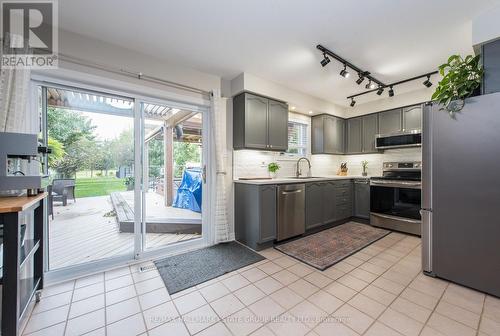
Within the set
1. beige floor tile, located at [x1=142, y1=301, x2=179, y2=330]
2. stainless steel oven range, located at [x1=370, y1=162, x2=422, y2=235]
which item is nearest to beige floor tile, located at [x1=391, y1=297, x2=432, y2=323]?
beige floor tile, located at [x1=142, y1=301, x2=179, y2=330]

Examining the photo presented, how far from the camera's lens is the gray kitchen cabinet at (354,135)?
475 centimetres

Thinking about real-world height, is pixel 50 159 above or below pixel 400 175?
above

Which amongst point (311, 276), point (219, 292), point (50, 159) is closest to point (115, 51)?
point (50, 159)

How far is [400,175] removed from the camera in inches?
Result: 164

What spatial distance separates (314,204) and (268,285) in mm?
1907

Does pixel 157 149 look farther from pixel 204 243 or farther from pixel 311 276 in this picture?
pixel 311 276

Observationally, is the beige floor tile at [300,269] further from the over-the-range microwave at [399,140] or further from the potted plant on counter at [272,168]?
the over-the-range microwave at [399,140]

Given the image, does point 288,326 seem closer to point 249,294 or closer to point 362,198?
point 249,294

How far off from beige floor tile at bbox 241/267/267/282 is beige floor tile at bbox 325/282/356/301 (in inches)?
26.8

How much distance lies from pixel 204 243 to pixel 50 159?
7.09 feet

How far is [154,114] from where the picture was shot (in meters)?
2.91

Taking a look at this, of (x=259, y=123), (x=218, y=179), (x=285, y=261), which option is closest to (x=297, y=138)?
(x=259, y=123)

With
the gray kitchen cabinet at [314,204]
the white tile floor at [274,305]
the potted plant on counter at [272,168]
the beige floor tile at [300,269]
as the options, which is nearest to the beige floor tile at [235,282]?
Answer: the white tile floor at [274,305]

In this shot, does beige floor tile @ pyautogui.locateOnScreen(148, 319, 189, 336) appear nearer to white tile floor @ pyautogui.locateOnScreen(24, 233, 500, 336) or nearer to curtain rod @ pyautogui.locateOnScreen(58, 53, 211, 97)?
white tile floor @ pyautogui.locateOnScreen(24, 233, 500, 336)
